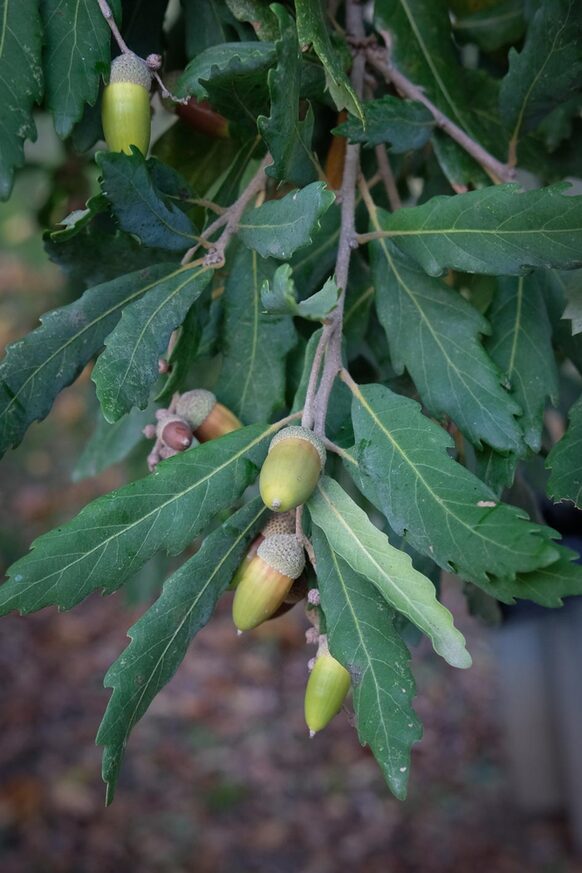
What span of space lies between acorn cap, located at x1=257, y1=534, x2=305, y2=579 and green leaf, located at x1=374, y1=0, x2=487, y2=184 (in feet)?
1.61

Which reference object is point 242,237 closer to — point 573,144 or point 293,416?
point 293,416

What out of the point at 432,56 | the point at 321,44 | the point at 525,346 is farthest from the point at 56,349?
the point at 432,56

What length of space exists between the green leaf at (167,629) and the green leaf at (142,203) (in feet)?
0.85

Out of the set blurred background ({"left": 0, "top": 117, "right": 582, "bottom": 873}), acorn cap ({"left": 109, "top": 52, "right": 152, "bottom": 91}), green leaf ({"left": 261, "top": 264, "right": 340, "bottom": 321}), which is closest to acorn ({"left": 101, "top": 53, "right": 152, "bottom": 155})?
acorn cap ({"left": 109, "top": 52, "right": 152, "bottom": 91})

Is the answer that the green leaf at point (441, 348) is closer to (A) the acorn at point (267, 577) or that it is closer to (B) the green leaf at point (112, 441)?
(A) the acorn at point (267, 577)

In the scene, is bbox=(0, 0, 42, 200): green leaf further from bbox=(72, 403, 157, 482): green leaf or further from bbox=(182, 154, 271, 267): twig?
bbox=(72, 403, 157, 482): green leaf

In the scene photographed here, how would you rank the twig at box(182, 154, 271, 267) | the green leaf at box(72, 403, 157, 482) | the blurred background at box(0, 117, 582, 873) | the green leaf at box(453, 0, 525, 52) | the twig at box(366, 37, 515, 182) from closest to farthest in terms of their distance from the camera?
the twig at box(182, 154, 271, 267), the twig at box(366, 37, 515, 182), the green leaf at box(453, 0, 525, 52), the green leaf at box(72, 403, 157, 482), the blurred background at box(0, 117, 582, 873)

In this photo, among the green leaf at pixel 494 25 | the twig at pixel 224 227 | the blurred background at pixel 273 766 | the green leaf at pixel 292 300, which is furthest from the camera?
the blurred background at pixel 273 766

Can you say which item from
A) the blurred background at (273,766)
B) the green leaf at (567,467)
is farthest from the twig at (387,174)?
the blurred background at (273,766)

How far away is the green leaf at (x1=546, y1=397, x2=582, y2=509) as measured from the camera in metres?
0.83

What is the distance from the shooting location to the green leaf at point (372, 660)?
0.78 metres

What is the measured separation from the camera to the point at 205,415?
0.98 metres

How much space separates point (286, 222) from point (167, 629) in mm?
368

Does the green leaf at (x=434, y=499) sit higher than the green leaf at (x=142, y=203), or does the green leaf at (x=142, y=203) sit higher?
the green leaf at (x=142, y=203)
